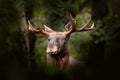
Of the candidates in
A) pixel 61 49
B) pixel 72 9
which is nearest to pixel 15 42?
pixel 61 49

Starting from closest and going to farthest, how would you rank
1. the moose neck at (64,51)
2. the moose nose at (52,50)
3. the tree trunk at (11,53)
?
the tree trunk at (11,53) → the moose nose at (52,50) → the moose neck at (64,51)

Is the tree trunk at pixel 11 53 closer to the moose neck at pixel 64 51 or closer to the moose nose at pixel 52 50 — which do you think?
the moose nose at pixel 52 50

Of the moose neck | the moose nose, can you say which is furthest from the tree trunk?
the moose neck

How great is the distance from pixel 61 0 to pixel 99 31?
4.64 feet

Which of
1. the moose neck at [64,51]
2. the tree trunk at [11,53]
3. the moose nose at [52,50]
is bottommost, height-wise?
the moose neck at [64,51]

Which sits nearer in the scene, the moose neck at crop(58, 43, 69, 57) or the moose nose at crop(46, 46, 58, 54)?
the moose nose at crop(46, 46, 58, 54)

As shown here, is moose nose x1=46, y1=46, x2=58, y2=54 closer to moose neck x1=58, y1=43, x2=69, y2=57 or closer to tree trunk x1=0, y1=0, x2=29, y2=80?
moose neck x1=58, y1=43, x2=69, y2=57

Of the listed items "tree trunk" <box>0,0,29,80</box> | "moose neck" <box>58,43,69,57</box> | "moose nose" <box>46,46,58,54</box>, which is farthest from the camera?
"moose neck" <box>58,43,69,57</box>

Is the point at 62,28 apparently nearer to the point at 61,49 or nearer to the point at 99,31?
the point at 99,31

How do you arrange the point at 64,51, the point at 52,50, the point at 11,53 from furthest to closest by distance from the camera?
the point at 64,51
the point at 52,50
the point at 11,53

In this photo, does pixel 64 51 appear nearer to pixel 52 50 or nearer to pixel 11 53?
pixel 52 50

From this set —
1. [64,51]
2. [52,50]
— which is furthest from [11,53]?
[64,51]

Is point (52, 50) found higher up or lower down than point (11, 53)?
lower down

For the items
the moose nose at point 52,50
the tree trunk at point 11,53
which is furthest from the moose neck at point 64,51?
the tree trunk at point 11,53
